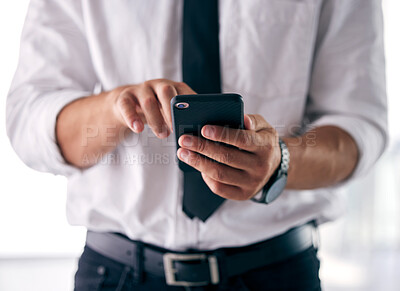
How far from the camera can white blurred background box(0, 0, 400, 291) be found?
935 millimetres

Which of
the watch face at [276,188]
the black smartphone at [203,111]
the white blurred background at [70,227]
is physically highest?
the black smartphone at [203,111]

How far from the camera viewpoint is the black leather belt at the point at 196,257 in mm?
543

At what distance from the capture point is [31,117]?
0.54 metres

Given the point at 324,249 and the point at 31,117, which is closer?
the point at 31,117

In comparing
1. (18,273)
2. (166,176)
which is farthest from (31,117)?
(18,273)

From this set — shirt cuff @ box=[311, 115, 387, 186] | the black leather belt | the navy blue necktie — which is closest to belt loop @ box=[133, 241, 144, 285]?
the black leather belt

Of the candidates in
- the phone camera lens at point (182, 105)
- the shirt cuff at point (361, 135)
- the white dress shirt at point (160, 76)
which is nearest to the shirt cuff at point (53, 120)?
the white dress shirt at point (160, 76)

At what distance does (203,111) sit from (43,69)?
1.17 ft

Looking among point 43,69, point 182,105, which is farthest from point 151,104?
point 43,69

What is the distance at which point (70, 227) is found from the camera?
1243 mm

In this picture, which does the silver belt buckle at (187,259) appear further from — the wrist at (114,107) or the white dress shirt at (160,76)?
the wrist at (114,107)

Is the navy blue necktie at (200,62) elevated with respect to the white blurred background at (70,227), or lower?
elevated

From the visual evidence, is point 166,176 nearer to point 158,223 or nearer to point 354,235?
point 158,223

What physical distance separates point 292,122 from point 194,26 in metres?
0.23
